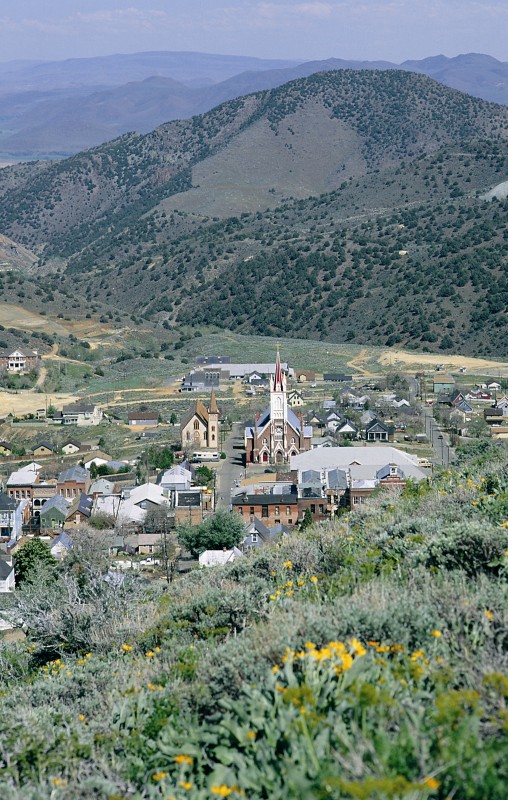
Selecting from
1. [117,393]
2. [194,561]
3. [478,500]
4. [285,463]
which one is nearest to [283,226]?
[117,393]

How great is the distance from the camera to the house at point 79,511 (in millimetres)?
40688

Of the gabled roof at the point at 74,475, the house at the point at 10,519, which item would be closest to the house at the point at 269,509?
the house at the point at 10,519

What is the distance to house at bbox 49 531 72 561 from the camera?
3353cm

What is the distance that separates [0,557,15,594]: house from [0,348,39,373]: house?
5284 centimetres

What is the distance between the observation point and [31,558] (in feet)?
104

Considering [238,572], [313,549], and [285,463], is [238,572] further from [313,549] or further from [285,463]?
[285,463]

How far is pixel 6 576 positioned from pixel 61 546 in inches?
165

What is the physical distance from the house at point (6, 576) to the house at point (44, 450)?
24.0 m

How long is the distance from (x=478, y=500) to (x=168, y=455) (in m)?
39.9

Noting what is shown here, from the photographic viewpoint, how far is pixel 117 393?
7600cm

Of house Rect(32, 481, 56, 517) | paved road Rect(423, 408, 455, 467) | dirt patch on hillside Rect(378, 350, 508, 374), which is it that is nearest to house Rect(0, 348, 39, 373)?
dirt patch on hillside Rect(378, 350, 508, 374)

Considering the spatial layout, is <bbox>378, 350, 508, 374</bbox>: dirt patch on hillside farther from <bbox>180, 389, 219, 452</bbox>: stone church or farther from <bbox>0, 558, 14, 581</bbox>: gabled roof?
<bbox>0, 558, 14, 581</bbox>: gabled roof

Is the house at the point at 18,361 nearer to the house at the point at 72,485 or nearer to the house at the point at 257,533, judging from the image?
the house at the point at 72,485

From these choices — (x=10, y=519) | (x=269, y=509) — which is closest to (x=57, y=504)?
(x=10, y=519)
